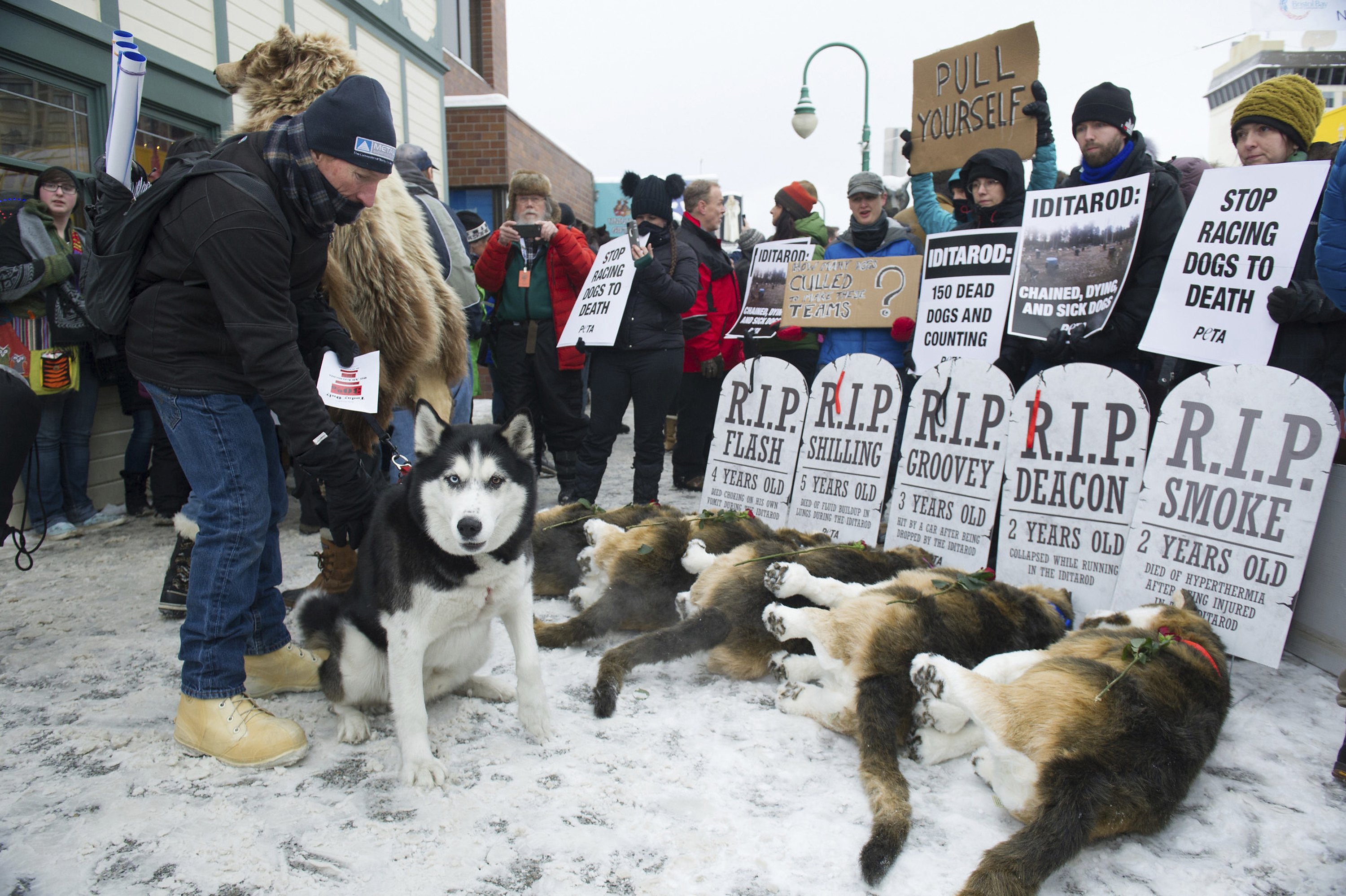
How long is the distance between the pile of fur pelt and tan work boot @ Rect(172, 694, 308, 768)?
1136mm

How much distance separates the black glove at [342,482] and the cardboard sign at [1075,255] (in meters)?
3.69

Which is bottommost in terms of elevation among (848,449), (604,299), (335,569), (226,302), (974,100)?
(335,569)

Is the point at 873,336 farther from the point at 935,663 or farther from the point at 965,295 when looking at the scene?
the point at 935,663

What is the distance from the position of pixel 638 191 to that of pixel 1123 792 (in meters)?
4.93

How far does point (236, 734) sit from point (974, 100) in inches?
216

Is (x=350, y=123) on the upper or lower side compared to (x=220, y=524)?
upper

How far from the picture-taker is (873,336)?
5301 millimetres

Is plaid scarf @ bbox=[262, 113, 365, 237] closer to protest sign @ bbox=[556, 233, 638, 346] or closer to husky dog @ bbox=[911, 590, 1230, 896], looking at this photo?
husky dog @ bbox=[911, 590, 1230, 896]

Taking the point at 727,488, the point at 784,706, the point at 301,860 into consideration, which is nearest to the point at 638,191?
the point at 727,488

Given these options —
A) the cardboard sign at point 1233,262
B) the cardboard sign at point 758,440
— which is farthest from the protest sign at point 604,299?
the cardboard sign at point 1233,262

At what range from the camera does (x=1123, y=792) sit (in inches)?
82.8

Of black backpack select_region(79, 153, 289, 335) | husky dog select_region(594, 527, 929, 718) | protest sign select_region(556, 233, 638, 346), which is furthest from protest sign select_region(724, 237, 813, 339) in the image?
black backpack select_region(79, 153, 289, 335)

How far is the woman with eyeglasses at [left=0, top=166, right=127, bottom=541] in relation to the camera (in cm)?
513

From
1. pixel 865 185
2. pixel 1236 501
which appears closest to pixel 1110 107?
pixel 865 185
